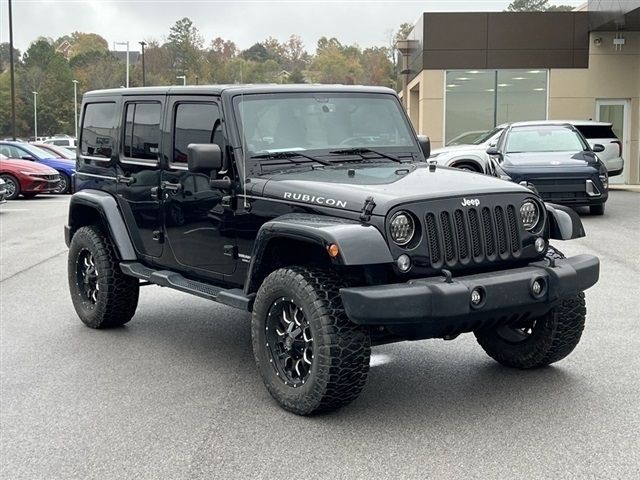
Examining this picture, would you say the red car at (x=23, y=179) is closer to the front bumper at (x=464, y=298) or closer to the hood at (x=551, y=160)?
the hood at (x=551, y=160)

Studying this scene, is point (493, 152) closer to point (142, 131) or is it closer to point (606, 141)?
point (606, 141)

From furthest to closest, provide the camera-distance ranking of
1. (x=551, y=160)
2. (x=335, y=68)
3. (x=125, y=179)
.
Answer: (x=335, y=68) < (x=551, y=160) < (x=125, y=179)

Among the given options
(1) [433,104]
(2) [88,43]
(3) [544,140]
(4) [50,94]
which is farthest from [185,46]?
(3) [544,140]

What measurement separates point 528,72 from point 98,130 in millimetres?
22086

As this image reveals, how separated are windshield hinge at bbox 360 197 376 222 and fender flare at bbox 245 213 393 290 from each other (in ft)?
0.13

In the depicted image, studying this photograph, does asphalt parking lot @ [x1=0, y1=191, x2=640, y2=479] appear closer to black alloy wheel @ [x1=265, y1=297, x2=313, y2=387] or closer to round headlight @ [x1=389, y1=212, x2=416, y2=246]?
black alloy wheel @ [x1=265, y1=297, x2=313, y2=387]

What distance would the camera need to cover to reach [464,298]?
4.63 metres

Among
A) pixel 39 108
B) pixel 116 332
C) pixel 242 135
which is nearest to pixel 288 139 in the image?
pixel 242 135

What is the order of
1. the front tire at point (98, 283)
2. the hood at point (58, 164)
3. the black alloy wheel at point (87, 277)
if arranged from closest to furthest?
the front tire at point (98, 283) < the black alloy wheel at point (87, 277) < the hood at point (58, 164)

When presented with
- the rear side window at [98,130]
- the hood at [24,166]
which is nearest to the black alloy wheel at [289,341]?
the rear side window at [98,130]

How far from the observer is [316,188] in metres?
5.24

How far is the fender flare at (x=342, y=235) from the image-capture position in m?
4.59

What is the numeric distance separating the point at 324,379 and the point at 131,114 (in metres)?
3.32

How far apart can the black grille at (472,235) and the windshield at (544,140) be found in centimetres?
1136
